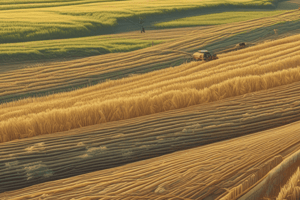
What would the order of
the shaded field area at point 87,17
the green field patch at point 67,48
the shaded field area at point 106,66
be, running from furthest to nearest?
the shaded field area at point 87,17 < the green field patch at point 67,48 < the shaded field area at point 106,66

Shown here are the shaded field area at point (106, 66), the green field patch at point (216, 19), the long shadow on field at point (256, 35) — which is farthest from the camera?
the green field patch at point (216, 19)

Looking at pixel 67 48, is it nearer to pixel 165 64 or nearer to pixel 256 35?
pixel 165 64

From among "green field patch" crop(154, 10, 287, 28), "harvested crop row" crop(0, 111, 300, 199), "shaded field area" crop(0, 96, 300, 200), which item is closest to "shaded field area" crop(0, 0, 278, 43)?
"green field patch" crop(154, 10, 287, 28)

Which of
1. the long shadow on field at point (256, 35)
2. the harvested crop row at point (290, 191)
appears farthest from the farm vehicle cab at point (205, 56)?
the harvested crop row at point (290, 191)

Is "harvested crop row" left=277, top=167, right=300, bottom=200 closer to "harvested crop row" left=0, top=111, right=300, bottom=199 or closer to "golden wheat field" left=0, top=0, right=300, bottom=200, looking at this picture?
"golden wheat field" left=0, top=0, right=300, bottom=200

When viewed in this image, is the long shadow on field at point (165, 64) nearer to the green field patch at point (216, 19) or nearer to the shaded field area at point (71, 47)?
the shaded field area at point (71, 47)

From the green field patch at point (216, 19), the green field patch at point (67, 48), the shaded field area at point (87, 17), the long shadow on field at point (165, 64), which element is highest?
the shaded field area at point (87, 17)

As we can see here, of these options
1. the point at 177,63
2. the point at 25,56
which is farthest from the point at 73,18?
the point at 177,63
